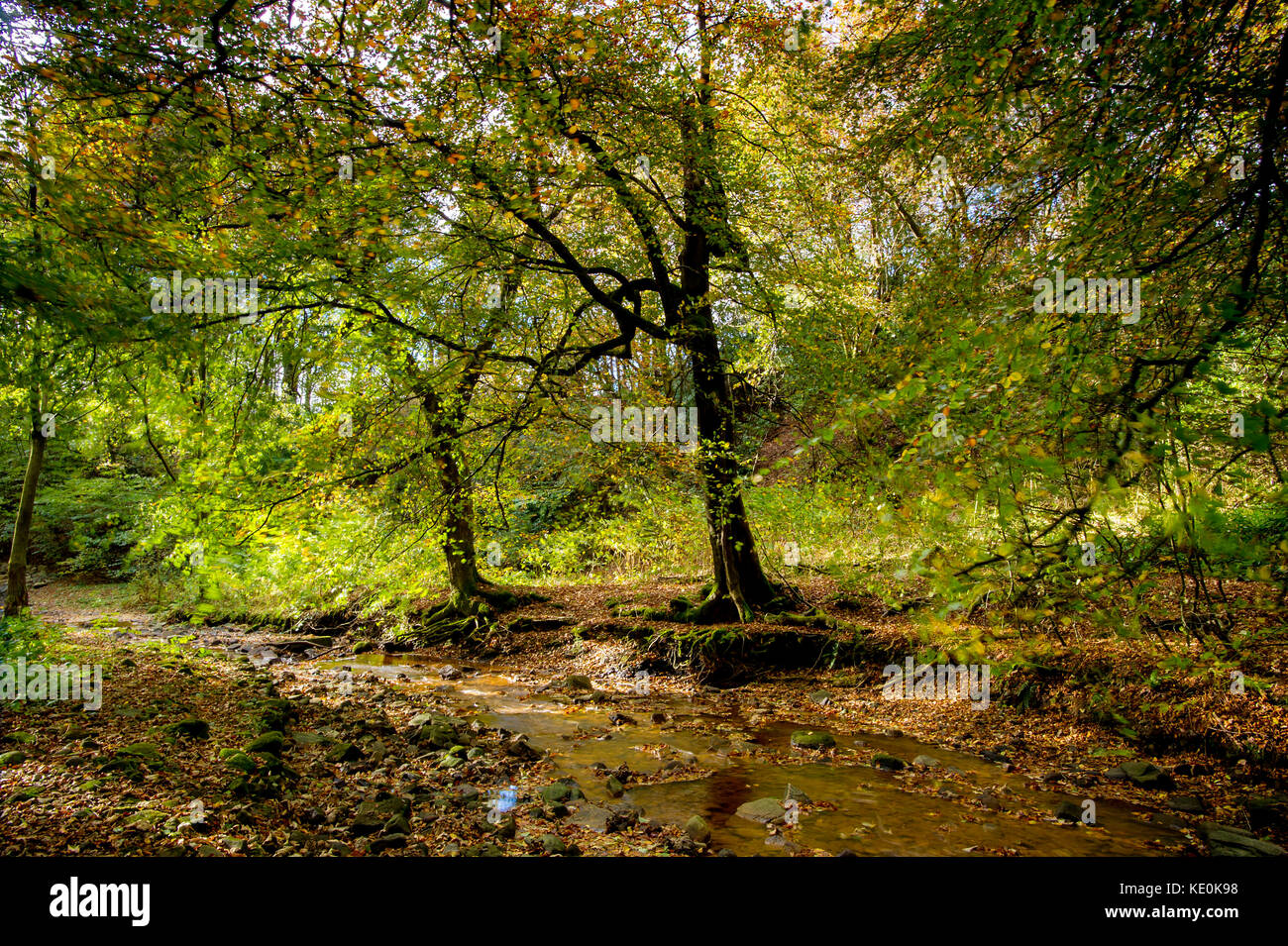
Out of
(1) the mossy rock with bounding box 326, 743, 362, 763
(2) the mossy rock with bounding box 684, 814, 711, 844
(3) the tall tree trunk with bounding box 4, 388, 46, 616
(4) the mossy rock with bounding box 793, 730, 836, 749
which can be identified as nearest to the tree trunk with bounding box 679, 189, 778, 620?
(4) the mossy rock with bounding box 793, 730, 836, 749

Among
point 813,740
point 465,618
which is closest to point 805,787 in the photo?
point 813,740

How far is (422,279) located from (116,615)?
45.6ft

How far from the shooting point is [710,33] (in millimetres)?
7785

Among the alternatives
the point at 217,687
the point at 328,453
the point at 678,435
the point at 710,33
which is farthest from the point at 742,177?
the point at 217,687

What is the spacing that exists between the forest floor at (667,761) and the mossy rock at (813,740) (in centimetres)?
2

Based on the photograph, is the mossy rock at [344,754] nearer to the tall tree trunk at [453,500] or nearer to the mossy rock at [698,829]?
the mossy rock at [698,829]

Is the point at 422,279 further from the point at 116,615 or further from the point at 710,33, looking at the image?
the point at 116,615

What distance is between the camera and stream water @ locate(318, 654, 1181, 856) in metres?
4.02

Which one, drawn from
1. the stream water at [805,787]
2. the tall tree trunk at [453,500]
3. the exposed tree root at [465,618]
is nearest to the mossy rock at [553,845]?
the stream water at [805,787]

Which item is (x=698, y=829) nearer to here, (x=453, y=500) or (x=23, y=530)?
(x=453, y=500)

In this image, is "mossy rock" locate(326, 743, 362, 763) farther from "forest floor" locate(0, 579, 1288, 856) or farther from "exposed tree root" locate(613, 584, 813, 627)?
"exposed tree root" locate(613, 584, 813, 627)

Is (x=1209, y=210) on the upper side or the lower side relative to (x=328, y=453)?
upper

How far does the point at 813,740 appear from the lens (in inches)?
234
